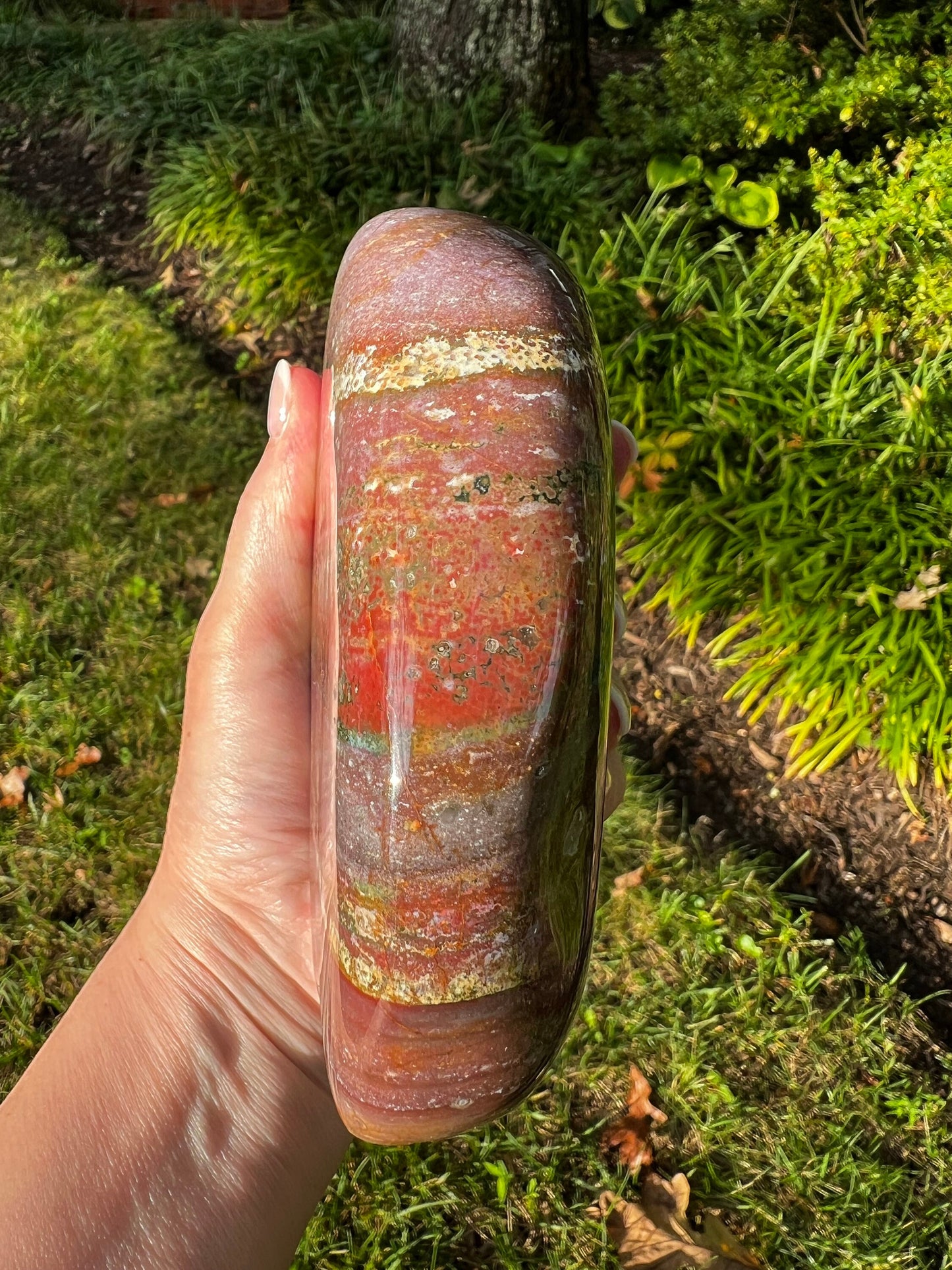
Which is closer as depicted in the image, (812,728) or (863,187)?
(812,728)

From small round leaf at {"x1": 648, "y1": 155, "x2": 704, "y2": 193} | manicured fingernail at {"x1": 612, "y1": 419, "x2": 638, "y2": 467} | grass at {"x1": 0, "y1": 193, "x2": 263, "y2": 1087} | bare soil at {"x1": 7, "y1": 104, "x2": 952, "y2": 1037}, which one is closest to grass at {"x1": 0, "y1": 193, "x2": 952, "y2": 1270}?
grass at {"x1": 0, "y1": 193, "x2": 263, "y2": 1087}

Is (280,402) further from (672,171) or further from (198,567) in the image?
(672,171)

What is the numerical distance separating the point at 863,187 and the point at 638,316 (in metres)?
0.99

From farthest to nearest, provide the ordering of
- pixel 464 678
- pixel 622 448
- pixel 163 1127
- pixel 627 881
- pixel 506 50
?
pixel 506 50 → pixel 627 881 → pixel 622 448 → pixel 163 1127 → pixel 464 678

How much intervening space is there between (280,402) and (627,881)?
1972mm

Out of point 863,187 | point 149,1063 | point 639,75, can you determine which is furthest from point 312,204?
point 149,1063

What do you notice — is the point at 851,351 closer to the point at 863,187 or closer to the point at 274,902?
the point at 863,187

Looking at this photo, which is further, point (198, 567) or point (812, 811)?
point (198, 567)

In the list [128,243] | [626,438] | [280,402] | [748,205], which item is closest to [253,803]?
[280,402]

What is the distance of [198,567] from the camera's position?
12.6ft

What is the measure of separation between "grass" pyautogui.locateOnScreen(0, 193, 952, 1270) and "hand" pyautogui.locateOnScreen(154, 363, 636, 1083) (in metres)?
0.77

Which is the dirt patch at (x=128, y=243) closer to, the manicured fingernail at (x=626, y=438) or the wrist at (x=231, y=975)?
the manicured fingernail at (x=626, y=438)

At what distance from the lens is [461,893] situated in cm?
131

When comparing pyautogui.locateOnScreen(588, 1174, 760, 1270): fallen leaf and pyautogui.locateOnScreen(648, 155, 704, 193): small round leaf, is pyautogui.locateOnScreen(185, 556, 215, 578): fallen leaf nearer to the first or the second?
pyautogui.locateOnScreen(648, 155, 704, 193): small round leaf
